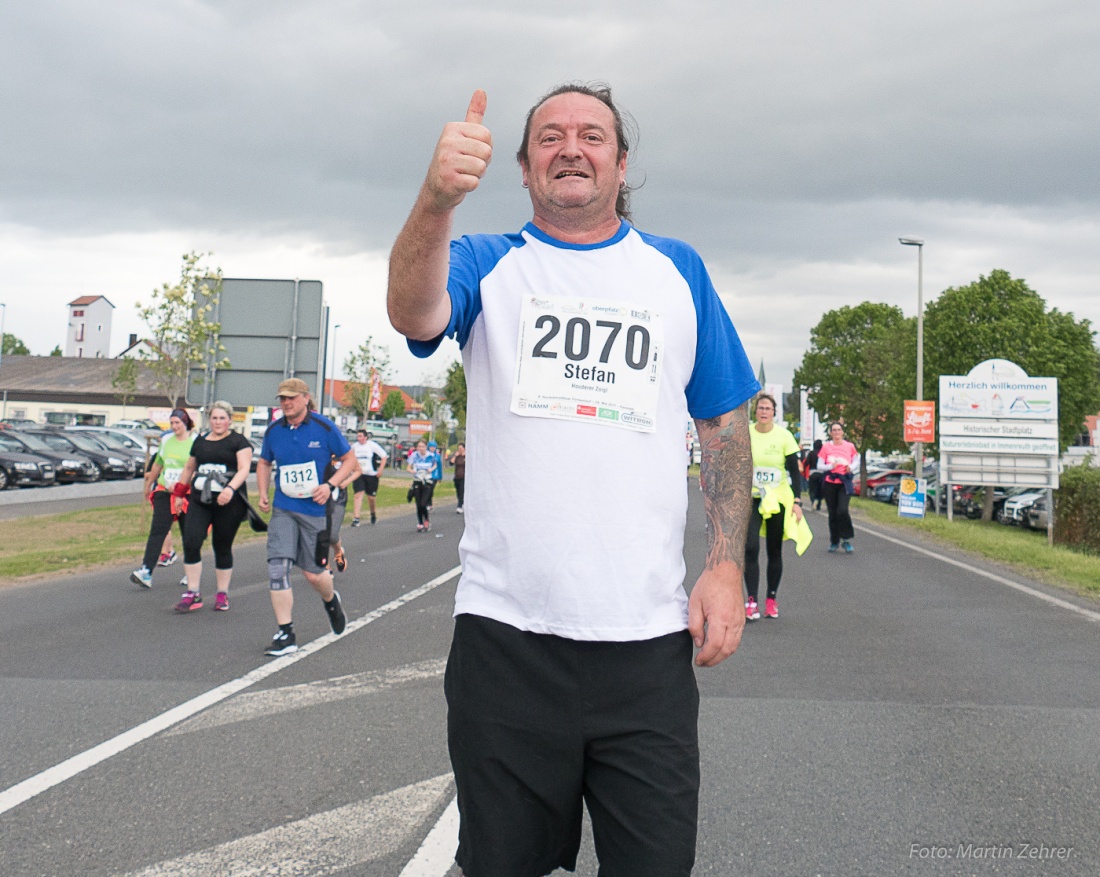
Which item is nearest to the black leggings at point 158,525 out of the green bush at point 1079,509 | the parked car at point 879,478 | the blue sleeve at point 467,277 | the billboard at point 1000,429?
the blue sleeve at point 467,277

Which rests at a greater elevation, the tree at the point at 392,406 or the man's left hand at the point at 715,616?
the tree at the point at 392,406

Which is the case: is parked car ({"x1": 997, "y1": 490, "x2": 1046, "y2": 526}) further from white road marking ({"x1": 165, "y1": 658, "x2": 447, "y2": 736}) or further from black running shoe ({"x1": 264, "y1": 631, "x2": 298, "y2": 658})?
white road marking ({"x1": 165, "y1": 658, "x2": 447, "y2": 736})

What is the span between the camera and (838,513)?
16.5 metres

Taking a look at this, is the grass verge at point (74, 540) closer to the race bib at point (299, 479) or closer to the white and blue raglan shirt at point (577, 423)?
the race bib at point (299, 479)

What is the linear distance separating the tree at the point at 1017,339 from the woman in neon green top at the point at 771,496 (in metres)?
25.8

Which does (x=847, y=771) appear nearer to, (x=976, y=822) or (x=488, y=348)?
(x=976, y=822)

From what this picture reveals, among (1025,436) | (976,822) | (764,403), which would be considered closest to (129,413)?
(1025,436)

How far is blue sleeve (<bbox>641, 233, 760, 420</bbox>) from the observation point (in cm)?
235

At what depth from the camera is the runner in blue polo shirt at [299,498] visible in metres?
7.73

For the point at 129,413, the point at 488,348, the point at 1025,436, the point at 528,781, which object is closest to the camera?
the point at 528,781

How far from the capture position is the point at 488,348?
224 centimetres

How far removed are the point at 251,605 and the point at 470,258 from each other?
27.4 feet

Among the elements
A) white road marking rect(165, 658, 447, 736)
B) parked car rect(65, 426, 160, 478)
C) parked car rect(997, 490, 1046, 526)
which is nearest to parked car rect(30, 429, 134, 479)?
parked car rect(65, 426, 160, 478)

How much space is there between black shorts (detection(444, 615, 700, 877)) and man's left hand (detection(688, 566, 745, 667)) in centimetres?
13
